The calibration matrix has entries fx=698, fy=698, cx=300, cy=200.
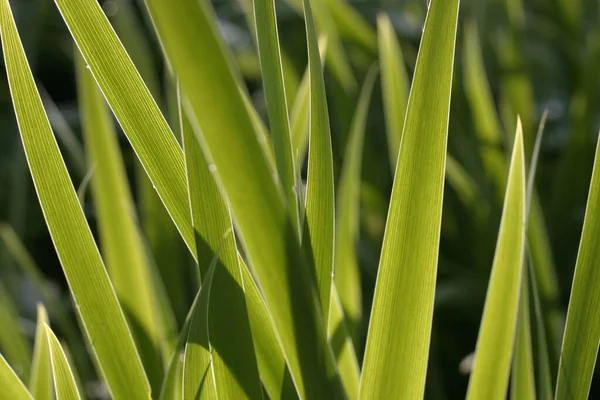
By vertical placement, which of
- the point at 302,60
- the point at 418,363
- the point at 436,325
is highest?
the point at 302,60

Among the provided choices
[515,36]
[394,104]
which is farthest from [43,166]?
[515,36]

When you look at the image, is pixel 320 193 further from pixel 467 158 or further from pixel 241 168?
pixel 467 158

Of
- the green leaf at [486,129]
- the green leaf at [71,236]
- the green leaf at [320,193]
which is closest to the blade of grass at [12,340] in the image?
the green leaf at [71,236]

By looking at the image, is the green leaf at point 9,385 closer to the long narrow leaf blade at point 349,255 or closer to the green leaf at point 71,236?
the green leaf at point 71,236

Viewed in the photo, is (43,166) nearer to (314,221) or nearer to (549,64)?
(314,221)

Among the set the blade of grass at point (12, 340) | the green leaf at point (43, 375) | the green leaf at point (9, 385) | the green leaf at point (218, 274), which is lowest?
the blade of grass at point (12, 340)

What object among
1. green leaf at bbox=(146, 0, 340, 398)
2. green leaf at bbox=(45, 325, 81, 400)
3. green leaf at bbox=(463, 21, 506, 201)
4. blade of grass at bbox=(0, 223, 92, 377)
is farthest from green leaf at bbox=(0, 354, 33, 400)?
green leaf at bbox=(463, 21, 506, 201)

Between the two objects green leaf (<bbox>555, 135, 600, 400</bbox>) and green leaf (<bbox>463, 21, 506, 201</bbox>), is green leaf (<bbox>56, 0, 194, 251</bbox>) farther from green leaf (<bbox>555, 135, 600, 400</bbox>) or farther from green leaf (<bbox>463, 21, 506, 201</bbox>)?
green leaf (<bbox>463, 21, 506, 201</bbox>)
